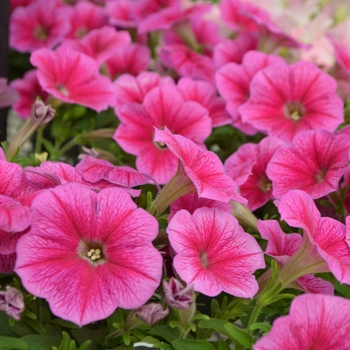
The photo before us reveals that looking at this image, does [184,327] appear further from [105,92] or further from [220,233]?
[105,92]

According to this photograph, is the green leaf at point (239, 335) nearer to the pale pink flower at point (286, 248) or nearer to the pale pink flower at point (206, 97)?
the pale pink flower at point (286, 248)

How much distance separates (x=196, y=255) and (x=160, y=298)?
0.09 meters

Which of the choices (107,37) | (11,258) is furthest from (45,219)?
(107,37)

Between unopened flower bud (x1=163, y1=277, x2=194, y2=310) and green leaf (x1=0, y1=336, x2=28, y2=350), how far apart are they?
5.9 inches

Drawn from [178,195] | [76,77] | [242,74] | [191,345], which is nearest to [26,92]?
[76,77]

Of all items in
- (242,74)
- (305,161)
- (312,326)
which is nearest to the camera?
(312,326)

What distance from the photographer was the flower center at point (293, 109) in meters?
0.95

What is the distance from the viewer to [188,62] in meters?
1.12

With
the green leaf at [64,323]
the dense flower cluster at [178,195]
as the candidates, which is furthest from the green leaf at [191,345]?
the green leaf at [64,323]

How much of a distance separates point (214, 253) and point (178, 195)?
0.08 meters

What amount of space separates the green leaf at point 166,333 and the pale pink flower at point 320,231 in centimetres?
17

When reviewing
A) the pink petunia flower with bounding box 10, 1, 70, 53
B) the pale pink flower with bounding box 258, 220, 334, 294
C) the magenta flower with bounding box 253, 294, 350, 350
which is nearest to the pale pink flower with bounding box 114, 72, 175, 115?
the pink petunia flower with bounding box 10, 1, 70, 53

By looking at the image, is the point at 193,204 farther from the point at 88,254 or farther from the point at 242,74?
the point at 242,74

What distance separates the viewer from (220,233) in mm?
625
